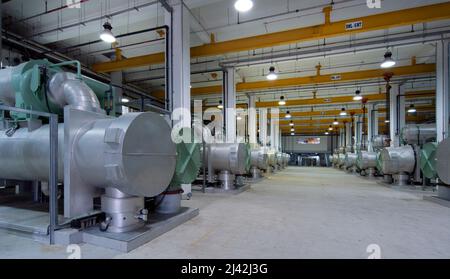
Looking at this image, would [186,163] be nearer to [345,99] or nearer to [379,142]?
[345,99]

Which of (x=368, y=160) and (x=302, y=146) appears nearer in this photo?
(x=368, y=160)

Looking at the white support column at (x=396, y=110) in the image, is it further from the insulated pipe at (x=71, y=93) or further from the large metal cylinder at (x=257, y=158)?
the insulated pipe at (x=71, y=93)

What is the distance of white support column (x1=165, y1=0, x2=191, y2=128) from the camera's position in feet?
17.8

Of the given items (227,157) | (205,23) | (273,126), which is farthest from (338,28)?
(273,126)

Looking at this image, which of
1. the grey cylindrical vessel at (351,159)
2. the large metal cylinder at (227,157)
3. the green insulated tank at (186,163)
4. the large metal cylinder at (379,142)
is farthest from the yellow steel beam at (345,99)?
the green insulated tank at (186,163)

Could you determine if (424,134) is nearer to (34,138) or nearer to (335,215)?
(335,215)

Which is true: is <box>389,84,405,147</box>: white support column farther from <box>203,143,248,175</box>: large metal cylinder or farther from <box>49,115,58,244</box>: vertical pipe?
<box>49,115,58,244</box>: vertical pipe

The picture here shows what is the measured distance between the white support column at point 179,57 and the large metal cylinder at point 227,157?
4.80 feet

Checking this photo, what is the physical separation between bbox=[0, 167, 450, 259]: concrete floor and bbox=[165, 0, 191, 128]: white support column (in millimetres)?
2272

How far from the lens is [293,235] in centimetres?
312

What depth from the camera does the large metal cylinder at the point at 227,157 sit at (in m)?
6.52

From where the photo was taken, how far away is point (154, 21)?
641 centimetres

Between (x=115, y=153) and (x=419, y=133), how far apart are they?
377 inches

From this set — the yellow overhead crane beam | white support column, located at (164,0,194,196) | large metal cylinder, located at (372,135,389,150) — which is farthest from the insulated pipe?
large metal cylinder, located at (372,135,389,150)
